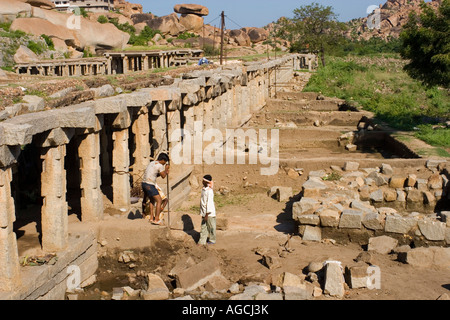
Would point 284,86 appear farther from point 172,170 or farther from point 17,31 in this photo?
point 172,170

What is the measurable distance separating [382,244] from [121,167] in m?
5.50

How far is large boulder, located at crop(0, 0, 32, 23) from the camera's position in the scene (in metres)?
41.8

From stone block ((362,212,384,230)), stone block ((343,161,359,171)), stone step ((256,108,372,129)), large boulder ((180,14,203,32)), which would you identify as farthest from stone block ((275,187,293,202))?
large boulder ((180,14,203,32))

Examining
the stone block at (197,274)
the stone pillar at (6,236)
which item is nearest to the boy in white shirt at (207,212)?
the stone block at (197,274)

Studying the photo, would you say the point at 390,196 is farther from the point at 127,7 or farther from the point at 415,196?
the point at 127,7

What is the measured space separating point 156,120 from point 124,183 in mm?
2843

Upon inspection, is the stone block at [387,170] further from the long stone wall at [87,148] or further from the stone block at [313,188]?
the long stone wall at [87,148]

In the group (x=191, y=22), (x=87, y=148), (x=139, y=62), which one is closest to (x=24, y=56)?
(x=139, y=62)

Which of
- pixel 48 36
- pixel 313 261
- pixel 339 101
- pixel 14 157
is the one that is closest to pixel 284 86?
pixel 339 101

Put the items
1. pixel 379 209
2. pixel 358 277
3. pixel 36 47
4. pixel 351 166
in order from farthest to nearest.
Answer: pixel 36 47 < pixel 351 166 < pixel 379 209 < pixel 358 277

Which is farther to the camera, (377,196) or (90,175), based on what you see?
(377,196)

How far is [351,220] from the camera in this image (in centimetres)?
1119

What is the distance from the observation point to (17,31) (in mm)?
38938

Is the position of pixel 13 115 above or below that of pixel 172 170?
above
